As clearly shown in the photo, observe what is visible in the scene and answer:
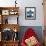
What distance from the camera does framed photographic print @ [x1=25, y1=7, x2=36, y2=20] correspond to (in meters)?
6.31

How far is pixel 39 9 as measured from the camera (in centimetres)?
634

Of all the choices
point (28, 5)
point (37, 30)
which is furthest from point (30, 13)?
point (37, 30)

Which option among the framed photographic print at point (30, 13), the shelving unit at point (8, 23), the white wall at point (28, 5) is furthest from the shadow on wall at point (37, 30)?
the framed photographic print at point (30, 13)

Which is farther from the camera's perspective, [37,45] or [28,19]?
[28,19]

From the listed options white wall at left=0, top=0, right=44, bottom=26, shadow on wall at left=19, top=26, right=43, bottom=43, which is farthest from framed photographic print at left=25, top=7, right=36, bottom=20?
shadow on wall at left=19, top=26, right=43, bottom=43

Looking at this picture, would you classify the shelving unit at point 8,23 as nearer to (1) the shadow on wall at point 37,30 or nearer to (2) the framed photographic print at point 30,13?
(1) the shadow on wall at point 37,30

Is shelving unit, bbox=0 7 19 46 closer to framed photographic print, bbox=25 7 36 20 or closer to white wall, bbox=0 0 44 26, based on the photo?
white wall, bbox=0 0 44 26

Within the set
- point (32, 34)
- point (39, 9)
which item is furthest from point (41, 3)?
point (32, 34)

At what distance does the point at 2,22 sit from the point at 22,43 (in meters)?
1.12

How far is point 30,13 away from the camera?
6.31 m

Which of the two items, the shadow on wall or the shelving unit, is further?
the shadow on wall

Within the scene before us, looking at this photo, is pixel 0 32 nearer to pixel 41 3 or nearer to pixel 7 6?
pixel 7 6

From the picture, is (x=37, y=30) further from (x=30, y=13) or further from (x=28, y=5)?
(x=28, y=5)

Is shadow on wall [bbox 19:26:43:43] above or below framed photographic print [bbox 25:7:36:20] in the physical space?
below
